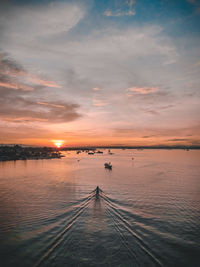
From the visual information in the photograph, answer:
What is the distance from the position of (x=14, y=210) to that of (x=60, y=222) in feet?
39.5

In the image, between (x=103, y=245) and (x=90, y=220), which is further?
(x=90, y=220)

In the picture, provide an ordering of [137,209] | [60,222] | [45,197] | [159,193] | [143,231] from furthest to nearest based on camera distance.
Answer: [159,193] < [45,197] < [137,209] < [60,222] < [143,231]

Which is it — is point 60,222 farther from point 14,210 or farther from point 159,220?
point 159,220

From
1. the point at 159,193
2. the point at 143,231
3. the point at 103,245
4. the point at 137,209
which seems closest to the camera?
the point at 103,245

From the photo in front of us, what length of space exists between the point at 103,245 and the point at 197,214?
2156 centimetres

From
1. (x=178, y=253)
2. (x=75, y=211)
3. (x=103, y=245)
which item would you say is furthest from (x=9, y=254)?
(x=178, y=253)

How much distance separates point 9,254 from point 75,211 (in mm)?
14912

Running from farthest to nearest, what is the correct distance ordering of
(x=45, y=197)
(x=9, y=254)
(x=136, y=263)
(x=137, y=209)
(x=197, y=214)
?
(x=45, y=197) → (x=137, y=209) → (x=197, y=214) → (x=9, y=254) → (x=136, y=263)

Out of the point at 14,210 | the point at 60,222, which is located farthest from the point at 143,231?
the point at 14,210

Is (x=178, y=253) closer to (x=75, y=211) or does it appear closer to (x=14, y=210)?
(x=75, y=211)

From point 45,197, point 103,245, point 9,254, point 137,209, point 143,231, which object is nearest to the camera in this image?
point 9,254

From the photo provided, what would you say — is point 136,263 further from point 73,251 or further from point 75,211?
point 75,211

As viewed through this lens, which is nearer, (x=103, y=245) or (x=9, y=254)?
(x=9, y=254)

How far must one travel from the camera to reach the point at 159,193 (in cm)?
4728
